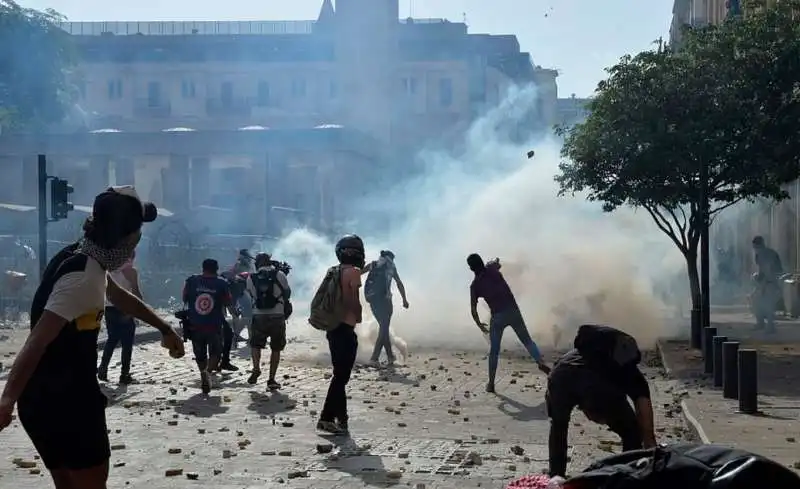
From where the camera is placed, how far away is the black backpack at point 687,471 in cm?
249

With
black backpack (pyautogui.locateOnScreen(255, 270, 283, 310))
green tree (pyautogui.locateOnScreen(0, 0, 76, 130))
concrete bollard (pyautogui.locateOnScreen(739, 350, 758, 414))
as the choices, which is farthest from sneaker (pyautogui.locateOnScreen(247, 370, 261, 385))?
green tree (pyautogui.locateOnScreen(0, 0, 76, 130))

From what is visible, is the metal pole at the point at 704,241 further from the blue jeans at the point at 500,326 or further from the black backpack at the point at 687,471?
the black backpack at the point at 687,471

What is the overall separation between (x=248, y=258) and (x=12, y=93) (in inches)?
1117

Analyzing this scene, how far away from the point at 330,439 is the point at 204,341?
406 centimetres

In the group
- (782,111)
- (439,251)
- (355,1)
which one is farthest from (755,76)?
(355,1)

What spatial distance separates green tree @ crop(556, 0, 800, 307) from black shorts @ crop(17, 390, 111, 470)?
13.8m

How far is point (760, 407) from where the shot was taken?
37.2ft

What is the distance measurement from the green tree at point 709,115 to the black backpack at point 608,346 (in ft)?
38.6

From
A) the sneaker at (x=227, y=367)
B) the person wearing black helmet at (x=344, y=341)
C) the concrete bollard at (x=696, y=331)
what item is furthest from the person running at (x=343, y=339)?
the concrete bollard at (x=696, y=331)

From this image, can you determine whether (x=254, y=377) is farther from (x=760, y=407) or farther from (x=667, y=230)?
(x=667, y=230)

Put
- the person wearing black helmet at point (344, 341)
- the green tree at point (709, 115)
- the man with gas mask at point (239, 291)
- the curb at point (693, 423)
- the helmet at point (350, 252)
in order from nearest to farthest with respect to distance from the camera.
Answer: the curb at point (693, 423) < the person wearing black helmet at point (344, 341) < the helmet at point (350, 252) < the green tree at point (709, 115) < the man with gas mask at point (239, 291)

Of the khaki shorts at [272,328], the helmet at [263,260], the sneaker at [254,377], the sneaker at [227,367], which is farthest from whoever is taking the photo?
the sneaker at [227,367]

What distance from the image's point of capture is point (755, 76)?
55.3ft

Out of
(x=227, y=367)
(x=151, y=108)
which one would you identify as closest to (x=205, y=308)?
(x=227, y=367)
